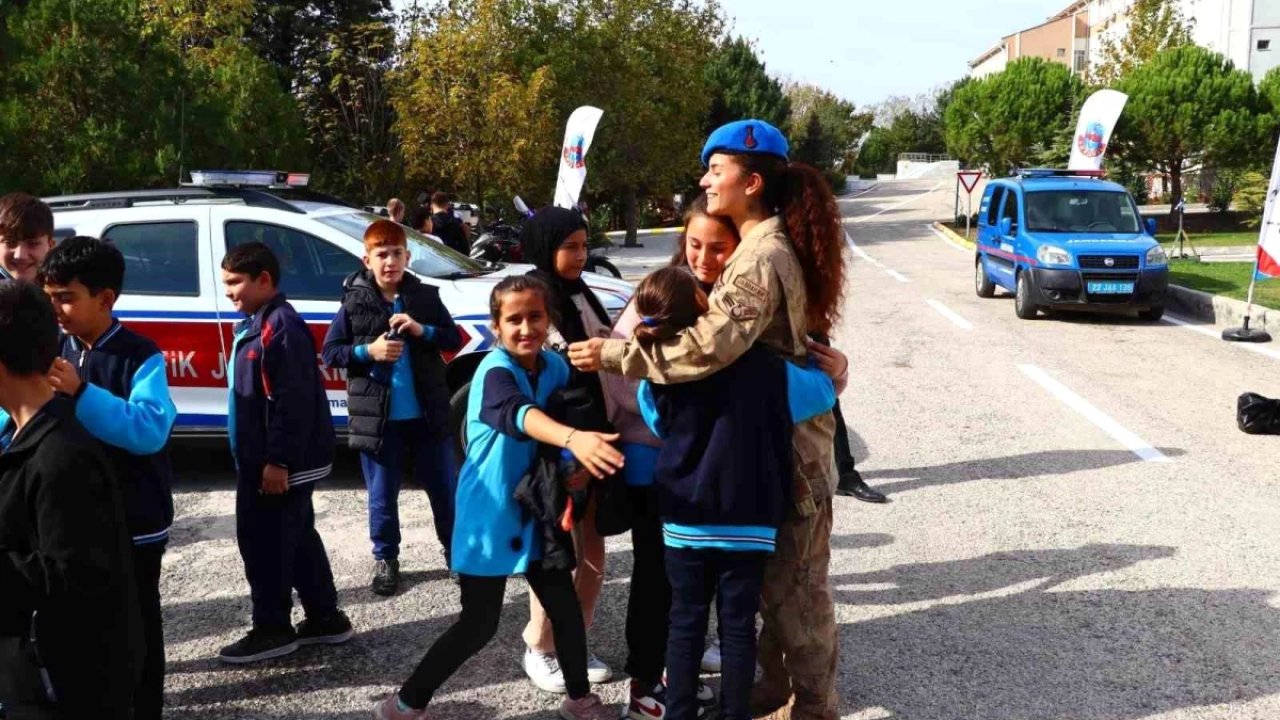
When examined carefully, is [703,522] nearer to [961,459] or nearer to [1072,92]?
[961,459]

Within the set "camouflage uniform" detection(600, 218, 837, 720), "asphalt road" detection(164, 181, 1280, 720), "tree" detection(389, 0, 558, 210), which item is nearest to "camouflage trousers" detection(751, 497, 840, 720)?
Result: "camouflage uniform" detection(600, 218, 837, 720)

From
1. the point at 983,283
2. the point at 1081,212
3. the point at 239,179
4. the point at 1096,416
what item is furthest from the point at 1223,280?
the point at 239,179

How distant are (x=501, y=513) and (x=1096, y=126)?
927 inches

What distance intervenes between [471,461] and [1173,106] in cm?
3524

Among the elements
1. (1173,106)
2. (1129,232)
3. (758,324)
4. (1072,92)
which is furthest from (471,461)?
(1072,92)

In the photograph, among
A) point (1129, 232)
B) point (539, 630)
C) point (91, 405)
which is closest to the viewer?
point (91, 405)

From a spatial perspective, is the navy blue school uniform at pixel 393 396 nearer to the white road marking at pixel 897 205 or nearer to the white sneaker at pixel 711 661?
the white sneaker at pixel 711 661

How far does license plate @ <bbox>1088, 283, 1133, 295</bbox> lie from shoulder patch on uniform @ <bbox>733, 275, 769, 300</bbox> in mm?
12020

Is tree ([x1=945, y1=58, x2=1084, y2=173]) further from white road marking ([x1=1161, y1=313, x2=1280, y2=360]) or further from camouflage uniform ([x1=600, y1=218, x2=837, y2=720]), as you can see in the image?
camouflage uniform ([x1=600, y1=218, x2=837, y2=720])

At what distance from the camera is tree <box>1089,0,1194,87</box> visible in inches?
1649

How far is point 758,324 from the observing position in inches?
124

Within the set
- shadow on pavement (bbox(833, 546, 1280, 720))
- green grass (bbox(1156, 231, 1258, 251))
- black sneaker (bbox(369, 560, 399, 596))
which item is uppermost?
green grass (bbox(1156, 231, 1258, 251))

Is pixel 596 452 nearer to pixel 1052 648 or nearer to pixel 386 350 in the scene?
pixel 386 350

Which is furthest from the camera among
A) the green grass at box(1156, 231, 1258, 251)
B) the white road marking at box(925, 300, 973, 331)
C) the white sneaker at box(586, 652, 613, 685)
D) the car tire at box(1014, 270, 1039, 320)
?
the green grass at box(1156, 231, 1258, 251)
